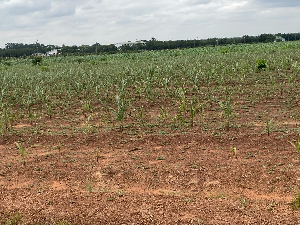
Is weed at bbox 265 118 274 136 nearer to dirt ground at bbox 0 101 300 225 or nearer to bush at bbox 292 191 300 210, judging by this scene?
dirt ground at bbox 0 101 300 225

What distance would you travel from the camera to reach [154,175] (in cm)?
508

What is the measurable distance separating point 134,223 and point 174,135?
3148mm

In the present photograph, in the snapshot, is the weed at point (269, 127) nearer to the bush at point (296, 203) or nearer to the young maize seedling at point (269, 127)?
the young maize seedling at point (269, 127)

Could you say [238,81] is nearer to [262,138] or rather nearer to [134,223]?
[262,138]

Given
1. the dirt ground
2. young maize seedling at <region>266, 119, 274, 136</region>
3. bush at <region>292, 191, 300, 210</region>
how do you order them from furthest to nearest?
young maize seedling at <region>266, 119, 274, 136</region>
the dirt ground
bush at <region>292, 191, 300, 210</region>

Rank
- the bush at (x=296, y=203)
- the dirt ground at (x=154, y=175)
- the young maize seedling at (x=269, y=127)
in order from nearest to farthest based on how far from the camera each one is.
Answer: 1. the bush at (x=296, y=203)
2. the dirt ground at (x=154, y=175)
3. the young maize seedling at (x=269, y=127)

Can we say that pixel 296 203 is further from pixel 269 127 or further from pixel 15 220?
pixel 15 220

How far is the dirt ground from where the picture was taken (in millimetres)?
4020

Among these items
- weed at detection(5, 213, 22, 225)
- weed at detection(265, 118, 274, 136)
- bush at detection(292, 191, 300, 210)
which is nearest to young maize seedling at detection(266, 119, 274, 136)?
weed at detection(265, 118, 274, 136)

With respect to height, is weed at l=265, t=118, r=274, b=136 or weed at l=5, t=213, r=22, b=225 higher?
weed at l=265, t=118, r=274, b=136

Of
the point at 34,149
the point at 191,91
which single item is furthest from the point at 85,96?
the point at 34,149

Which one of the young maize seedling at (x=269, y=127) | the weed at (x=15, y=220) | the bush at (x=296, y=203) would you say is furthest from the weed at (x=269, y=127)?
the weed at (x=15, y=220)

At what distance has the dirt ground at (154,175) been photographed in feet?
13.2

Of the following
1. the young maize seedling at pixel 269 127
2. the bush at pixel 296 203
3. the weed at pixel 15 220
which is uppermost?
the young maize seedling at pixel 269 127
